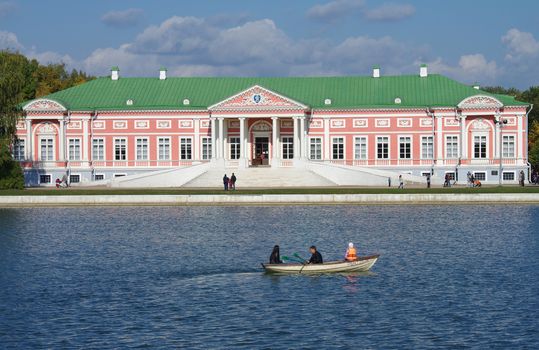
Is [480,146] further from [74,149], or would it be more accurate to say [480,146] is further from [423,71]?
[74,149]

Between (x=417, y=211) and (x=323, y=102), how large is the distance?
31.5 metres

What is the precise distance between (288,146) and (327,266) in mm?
56309

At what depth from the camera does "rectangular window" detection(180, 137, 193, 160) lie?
3617 inches

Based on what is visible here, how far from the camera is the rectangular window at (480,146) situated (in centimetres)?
8919

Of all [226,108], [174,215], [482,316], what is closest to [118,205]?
[174,215]

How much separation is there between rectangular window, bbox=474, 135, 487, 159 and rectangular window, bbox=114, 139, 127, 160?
102ft

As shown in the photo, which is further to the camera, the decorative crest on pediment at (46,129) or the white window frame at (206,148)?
the white window frame at (206,148)

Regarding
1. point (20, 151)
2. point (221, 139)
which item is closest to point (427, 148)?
point (221, 139)

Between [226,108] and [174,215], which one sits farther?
[226,108]

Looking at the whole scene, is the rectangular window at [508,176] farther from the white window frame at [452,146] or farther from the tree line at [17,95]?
the tree line at [17,95]

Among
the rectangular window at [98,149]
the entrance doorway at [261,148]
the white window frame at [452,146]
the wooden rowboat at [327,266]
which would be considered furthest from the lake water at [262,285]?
the entrance doorway at [261,148]

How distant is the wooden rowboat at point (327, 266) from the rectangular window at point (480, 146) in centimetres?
5414

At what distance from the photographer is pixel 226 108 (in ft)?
291

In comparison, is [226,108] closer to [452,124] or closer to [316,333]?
[452,124]
